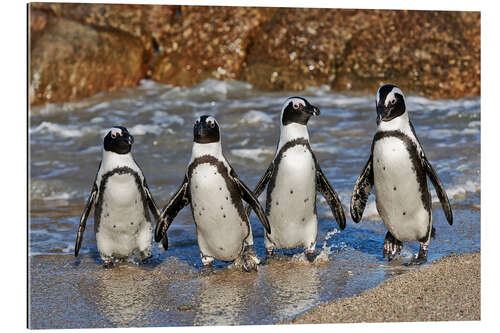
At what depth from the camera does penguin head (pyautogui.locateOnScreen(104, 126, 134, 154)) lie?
166 inches

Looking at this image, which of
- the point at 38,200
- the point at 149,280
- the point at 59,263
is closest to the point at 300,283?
the point at 149,280

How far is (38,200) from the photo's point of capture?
6430 mm

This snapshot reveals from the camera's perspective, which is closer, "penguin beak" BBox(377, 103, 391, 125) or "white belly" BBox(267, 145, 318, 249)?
"penguin beak" BBox(377, 103, 391, 125)

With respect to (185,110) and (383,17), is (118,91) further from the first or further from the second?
(383,17)

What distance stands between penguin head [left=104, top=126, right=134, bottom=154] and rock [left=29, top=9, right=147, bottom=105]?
430 centimetres

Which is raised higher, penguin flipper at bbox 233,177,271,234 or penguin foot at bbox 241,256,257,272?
penguin flipper at bbox 233,177,271,234

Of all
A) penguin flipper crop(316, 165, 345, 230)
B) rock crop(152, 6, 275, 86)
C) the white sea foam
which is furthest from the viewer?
rock crop(152, 6, 275, 86)

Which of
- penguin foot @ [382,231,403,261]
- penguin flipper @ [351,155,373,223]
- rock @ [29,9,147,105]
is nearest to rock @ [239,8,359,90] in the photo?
rock @ [29,9,147,105]

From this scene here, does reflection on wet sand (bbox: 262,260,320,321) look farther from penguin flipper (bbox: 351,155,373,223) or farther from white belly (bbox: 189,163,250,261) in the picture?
penguin flipper (bbox: 351,155,373,223)

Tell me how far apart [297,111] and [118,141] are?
0.98 metres

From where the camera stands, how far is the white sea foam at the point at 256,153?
7.65 meters

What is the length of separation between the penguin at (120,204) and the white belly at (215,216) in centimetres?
37
